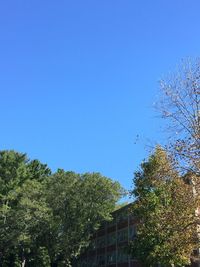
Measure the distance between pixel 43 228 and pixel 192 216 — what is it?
3939 cm

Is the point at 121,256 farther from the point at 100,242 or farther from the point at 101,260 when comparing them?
the point at 100,242

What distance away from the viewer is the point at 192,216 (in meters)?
23.1

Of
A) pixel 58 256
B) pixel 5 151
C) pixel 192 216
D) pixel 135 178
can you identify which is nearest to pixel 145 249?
pixel 135 178

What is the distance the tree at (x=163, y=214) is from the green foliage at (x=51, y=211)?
57.5 feet

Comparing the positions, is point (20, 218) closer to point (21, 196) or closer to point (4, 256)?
point (21, 196)

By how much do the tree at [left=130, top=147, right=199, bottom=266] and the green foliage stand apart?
1751 centimetres

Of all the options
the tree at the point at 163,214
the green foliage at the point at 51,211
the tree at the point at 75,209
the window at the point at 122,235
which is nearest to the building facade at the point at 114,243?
the window at the point at 122,235

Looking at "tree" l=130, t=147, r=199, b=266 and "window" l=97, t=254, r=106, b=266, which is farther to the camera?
"window" l=97, t=254, r=106, b=266

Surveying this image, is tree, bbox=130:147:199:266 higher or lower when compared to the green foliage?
lower

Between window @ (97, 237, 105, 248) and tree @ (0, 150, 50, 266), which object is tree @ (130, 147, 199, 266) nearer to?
tree @ (0, 150, 50, 266)

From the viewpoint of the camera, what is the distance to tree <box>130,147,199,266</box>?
23.2 m

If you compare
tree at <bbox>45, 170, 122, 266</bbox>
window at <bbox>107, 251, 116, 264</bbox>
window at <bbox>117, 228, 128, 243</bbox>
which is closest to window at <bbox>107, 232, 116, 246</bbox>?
window at <bbox>107, 251, 116, 264</bbox>

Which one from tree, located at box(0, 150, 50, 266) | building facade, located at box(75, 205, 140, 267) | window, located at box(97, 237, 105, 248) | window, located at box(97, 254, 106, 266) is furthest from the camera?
window, located at box(97, 237, 105, 248)

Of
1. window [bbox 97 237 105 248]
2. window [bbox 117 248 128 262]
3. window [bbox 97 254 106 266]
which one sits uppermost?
window [bbox 97 237 105 248]
